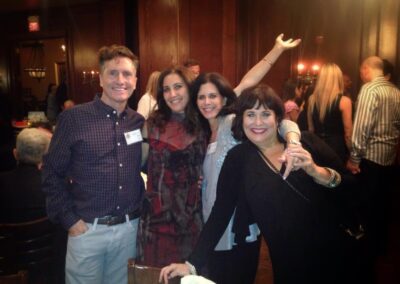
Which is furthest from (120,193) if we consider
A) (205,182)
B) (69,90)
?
(69,90)

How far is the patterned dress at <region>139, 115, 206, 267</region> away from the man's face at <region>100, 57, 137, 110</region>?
29 centimetres

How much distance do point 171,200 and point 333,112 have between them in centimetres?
231

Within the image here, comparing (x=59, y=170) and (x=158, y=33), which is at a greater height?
(x=158, y=33)

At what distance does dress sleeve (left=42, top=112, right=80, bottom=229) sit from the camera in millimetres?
1791

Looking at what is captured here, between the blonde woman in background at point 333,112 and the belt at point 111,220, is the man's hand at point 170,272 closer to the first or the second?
the belt at point 111,220

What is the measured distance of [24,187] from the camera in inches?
84.6

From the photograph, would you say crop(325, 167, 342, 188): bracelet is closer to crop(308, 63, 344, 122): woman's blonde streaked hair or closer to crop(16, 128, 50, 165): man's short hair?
crop(16, 128, 50, 165): man's short hair

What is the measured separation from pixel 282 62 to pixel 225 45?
79 cm

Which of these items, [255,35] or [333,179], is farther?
[255,35]

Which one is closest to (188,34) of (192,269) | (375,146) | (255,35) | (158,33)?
(158,33)

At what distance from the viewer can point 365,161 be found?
351cm

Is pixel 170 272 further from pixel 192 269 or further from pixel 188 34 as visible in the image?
pixel 188 34

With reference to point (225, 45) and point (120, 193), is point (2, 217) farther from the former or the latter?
point (225, 45)

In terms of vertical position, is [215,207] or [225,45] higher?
[225,45]
